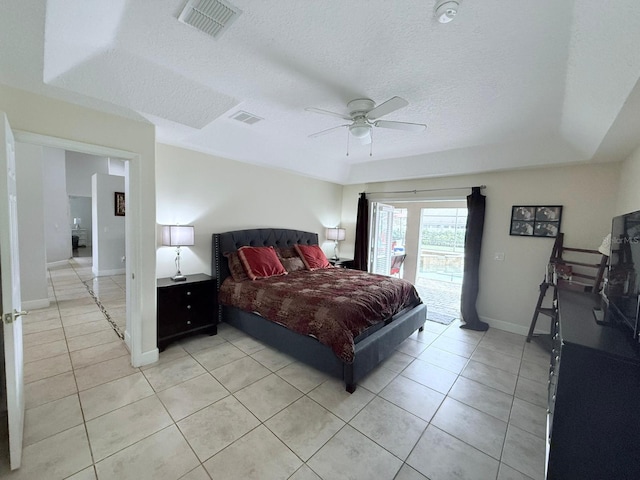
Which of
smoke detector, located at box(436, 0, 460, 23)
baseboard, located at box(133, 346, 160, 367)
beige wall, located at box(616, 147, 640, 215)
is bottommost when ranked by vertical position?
baseboard, located at box(133, 346, 160, 367)

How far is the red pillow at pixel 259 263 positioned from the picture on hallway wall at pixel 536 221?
136 inches

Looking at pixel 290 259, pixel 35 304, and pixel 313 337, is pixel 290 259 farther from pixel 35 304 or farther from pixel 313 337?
pixel 35 304

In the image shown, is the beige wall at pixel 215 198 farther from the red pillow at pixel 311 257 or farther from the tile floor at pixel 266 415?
the tile floor at pixel 266 415

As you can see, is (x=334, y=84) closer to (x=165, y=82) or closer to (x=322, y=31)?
(x=322, y=31)

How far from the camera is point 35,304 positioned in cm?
394

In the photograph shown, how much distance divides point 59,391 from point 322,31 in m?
3.45

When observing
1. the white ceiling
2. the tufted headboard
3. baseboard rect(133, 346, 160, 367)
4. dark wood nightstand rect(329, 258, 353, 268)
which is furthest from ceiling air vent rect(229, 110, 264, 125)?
dark wood nightstand rect(329, 258, 353, 268)

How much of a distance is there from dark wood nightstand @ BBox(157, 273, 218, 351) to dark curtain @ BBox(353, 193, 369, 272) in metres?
3.03

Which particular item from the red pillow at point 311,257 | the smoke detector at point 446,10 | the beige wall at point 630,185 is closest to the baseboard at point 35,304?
the red pillow at point 311,257

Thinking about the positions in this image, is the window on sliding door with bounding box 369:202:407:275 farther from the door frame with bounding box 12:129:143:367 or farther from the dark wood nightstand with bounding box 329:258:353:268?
the door frame with bounding box 12:129:143:367

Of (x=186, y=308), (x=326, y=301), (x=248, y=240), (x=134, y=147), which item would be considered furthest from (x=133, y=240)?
(x=326, y=301)

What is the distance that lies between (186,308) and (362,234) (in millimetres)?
3512

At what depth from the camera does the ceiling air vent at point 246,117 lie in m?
2.82

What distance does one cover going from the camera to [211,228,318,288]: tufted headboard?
3684mm
